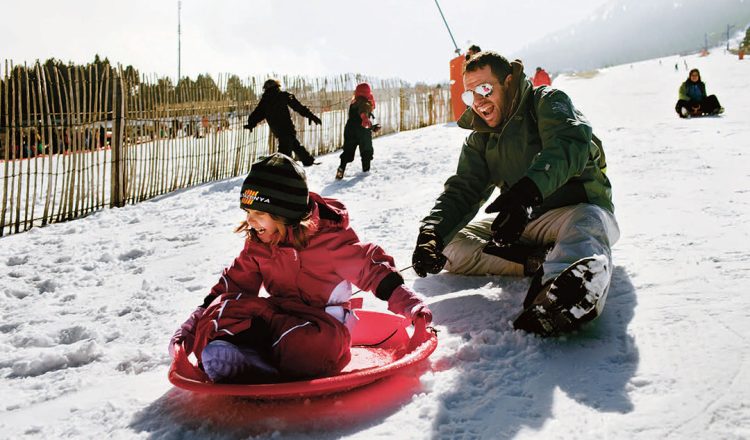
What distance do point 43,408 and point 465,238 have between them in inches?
72.7

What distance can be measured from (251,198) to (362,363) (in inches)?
26.2

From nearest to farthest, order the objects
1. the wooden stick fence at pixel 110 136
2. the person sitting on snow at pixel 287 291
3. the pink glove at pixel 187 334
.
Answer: the person sitting on snow at pixel 287 291 → the pink glove at pixel 187 334 → the wooden stick fence at pixel 110 136

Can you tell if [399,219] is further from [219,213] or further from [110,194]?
A: [110,194]

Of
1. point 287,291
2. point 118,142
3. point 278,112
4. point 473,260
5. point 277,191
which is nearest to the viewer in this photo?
point 277,191

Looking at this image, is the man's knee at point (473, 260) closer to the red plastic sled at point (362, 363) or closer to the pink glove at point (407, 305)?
the red plastic sled at point (362, 363)

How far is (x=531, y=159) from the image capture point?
257cm

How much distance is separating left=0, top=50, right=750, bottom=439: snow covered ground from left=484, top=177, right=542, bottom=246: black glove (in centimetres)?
36

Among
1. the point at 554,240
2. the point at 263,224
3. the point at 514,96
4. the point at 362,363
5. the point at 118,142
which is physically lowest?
the point at 362,363

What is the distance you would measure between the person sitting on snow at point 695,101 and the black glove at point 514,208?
8.74 metres

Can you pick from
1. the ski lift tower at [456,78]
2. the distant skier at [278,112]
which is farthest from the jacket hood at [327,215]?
the ski lift tower at [456,78]

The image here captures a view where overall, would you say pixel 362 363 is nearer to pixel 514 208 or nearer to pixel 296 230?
pixel 296 230

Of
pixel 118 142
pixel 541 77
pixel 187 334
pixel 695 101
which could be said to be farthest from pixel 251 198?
pixel 541 77

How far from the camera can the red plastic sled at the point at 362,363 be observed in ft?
5.33

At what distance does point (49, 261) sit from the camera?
12.9 ft
